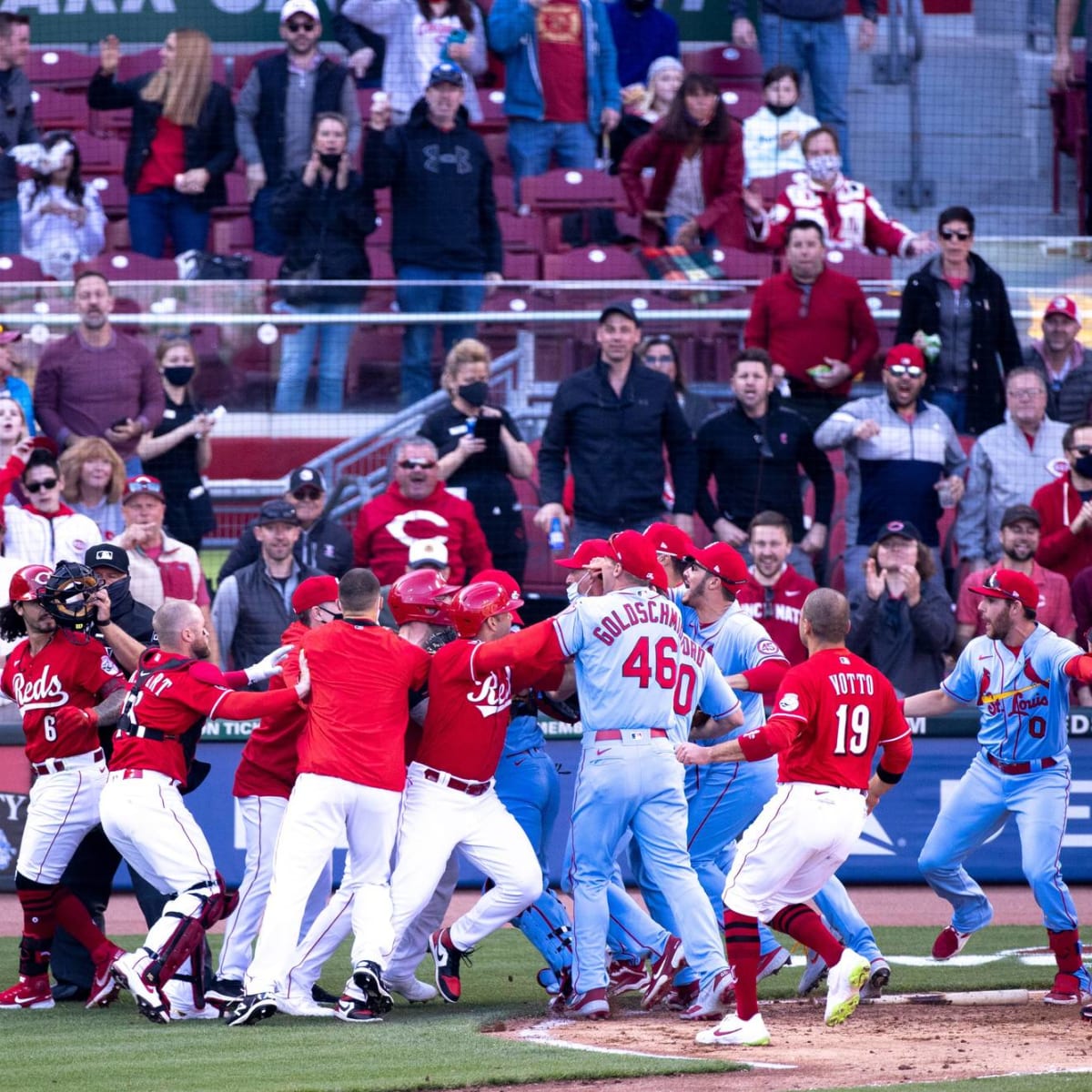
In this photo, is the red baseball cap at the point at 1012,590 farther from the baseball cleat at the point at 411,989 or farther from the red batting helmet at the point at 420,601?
the baseball cleat at the point at 411,989

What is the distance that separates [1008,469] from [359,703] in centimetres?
533

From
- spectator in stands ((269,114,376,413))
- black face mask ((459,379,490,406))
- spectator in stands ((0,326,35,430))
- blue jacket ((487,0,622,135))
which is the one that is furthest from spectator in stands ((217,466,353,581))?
blue jacket ((487,0,622,135))

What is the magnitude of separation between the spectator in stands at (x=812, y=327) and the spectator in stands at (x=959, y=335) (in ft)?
1.06

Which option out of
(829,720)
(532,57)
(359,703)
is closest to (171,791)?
(359,703)

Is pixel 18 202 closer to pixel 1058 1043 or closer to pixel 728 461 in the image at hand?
pixel 728 461

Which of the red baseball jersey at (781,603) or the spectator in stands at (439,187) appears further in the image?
the spectator in stands at (439,187)

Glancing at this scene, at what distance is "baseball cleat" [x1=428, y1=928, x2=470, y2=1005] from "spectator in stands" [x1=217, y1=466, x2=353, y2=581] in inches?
122

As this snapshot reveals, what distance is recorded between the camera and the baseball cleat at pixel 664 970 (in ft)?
24.7

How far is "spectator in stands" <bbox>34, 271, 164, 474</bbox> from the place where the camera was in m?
11.2

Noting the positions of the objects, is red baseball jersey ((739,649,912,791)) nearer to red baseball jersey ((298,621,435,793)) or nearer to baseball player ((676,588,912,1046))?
baseball player ((676,588,912,1046))

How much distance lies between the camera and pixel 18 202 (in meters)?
13.2

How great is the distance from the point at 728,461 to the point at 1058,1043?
16.3 ft

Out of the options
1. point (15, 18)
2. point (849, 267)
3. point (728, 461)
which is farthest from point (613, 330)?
point (15, 18)

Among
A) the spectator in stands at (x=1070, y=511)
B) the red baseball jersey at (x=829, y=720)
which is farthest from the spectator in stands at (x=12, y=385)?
the spectator in stands at (x=1070, y=511)
